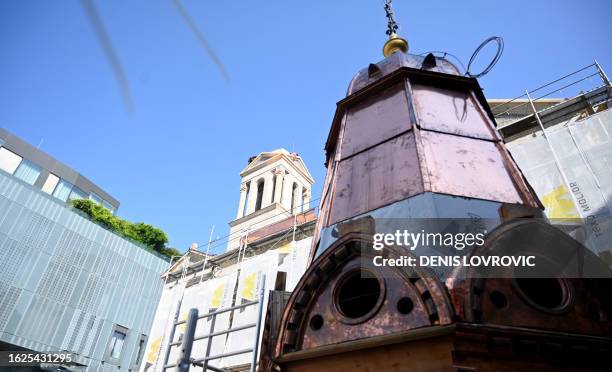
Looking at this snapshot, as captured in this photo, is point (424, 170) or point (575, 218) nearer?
point (424, 170)

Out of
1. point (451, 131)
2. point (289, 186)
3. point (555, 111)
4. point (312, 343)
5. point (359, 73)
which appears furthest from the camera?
point (289, 186)

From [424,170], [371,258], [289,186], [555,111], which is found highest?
[289,186]

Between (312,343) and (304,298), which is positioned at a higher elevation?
(304,298)

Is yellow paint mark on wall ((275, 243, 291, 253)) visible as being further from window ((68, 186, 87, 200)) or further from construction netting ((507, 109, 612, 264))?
window ((68, 186, 87, 200))

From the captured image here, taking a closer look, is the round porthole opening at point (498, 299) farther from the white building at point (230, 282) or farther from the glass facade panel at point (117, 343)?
the glass facade panel at point (117, 343)

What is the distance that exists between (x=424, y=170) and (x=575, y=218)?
270 inches

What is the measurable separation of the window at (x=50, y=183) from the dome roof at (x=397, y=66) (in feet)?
156

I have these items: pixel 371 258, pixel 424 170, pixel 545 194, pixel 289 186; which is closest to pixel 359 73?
pixel 424 170

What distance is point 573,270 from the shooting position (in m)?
6.25

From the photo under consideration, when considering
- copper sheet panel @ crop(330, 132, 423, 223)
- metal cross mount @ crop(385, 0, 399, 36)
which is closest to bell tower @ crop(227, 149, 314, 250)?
metal cross mount @ crop(385, 0, 399, 36)

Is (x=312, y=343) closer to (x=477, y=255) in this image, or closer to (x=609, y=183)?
(x=477, y=255)

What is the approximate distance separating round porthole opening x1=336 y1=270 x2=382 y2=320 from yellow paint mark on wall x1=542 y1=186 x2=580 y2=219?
872 centimetres

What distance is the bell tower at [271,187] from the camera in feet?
124

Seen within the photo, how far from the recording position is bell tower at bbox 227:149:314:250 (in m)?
37.7
